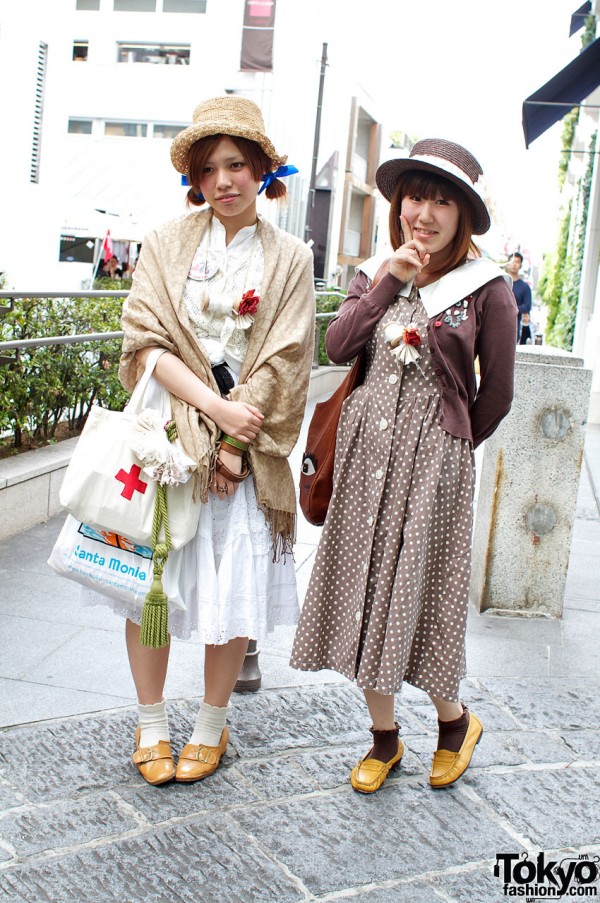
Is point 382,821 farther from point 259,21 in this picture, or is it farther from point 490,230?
point 259,21

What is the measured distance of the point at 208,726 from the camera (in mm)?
2936

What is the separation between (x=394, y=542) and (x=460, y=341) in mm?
603

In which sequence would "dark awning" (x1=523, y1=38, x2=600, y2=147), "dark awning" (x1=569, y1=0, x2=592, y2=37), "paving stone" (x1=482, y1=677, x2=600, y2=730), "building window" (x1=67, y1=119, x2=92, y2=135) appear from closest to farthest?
"paving stone" (x1=482, y1=677, x2=600, y2=730) → "dark awning" (x1=523, y1=38, x2=600, y2=147) → "dark awning" (x1=569, y1=0, x2=592, y2=37) → "building window" (x1=67, y1=119, x2=92, y2=135)

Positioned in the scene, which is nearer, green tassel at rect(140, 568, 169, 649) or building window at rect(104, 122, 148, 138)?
green tassel at rect(140, 568, 169, 649)

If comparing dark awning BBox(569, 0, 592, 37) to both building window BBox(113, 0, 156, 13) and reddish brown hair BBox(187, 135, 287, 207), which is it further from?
building window BBox(113, 0, 156, 13)

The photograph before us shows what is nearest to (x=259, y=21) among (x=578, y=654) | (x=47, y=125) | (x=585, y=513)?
(x=47, y=125)

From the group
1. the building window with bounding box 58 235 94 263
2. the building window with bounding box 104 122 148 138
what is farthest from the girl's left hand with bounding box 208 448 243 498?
the building window with bounding box 104 122 148 138

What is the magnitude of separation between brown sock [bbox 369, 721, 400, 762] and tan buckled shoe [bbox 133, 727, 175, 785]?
62cm

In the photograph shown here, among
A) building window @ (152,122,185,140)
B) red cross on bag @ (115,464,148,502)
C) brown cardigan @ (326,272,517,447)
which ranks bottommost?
red cross on bag @ (115,464,148,502)

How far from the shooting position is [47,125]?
1443cm

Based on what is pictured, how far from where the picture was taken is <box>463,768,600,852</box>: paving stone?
2.68m

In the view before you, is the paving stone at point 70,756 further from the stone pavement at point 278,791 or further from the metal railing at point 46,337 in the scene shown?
the metal railing at point 46,337

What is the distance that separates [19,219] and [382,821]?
1299 cm

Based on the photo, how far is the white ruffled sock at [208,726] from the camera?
9.61 ft
